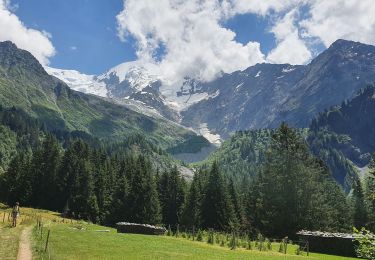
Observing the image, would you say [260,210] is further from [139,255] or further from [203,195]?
[139,255]

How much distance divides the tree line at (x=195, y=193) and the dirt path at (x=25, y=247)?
45.5 metres

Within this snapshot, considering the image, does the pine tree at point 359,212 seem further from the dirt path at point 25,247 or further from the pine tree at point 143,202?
the dirt path at point 25,247

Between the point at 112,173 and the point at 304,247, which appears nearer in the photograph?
the point at 304,247

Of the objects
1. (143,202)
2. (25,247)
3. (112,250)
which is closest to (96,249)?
(112,250)

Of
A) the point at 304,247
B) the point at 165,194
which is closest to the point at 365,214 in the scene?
the point at 165,194

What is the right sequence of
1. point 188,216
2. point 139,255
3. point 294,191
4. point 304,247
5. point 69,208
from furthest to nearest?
point 69,208 → point 188,216 → point 294,191 → point 304,247 → point 139,255

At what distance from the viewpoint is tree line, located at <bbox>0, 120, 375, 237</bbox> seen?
8381 cm

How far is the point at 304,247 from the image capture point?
59.7 metres

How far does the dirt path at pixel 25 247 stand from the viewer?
38500 millimetres

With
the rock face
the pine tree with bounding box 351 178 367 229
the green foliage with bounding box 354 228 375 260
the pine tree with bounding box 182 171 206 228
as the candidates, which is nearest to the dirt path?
the rock face

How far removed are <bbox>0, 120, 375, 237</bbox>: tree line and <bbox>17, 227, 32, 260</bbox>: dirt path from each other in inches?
1793

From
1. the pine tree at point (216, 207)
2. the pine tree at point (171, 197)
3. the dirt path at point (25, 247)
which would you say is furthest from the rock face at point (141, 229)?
the pine tree at point (171, 197)

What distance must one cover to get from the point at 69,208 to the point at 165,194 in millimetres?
26876

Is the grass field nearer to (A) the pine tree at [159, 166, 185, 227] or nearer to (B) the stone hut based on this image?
(B) the stone hut
